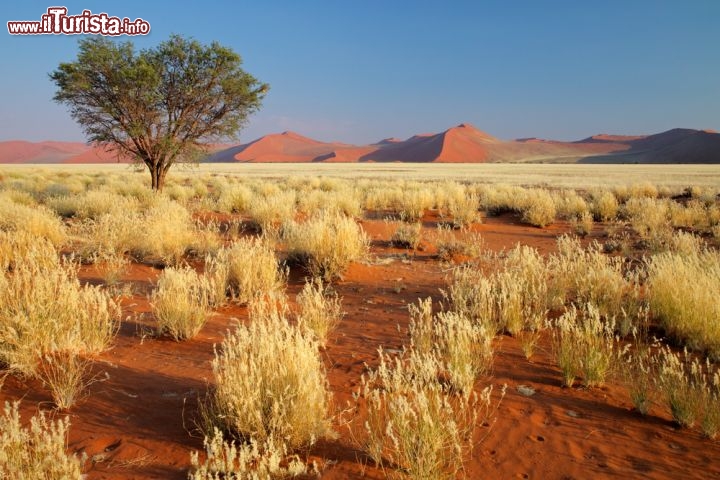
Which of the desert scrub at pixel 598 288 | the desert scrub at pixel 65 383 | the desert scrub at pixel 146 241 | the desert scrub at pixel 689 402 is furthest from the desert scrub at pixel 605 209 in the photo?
the desert scrub at pixel 65 383

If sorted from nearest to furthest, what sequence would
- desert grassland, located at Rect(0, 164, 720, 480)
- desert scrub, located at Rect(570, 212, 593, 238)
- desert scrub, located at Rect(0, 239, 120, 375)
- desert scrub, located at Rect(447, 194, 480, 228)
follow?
1. desert grassland, located at Rect(0, 164, 720, 480)
2. desert scrub, located at Rect(0, 239, 120, 375)
3. desert scrub, located at Rect(570, 212, 593, 238)
4. desert scrub, located at Rect(447, 194, 480, 228)

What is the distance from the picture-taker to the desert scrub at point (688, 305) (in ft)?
14.4

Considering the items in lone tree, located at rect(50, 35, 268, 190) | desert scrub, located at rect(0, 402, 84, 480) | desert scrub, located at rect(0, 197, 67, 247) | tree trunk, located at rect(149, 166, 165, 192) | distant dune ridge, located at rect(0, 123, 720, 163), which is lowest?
desert scrub, located at rect(0, 402, 84, 480)

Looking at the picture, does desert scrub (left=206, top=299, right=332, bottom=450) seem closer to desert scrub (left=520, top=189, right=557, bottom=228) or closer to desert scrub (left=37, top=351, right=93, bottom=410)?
desert scrub (left=37, top=351, right=93, bottom=410)

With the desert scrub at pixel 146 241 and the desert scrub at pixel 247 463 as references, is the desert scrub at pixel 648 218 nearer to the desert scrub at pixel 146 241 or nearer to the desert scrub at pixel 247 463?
the desert scrub at pixel 146 241

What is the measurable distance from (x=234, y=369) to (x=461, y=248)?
6.91 m

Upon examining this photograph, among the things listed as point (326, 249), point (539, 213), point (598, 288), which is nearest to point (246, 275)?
point (326, 249)

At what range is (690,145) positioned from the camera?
376 ft

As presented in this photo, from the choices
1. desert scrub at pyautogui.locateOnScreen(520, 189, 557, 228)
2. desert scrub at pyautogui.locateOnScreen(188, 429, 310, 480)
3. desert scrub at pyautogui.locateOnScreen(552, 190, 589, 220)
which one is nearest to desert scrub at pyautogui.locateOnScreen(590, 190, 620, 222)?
desert scrub at pyautogui.locateOnScreen(552, 190, 589, 220)

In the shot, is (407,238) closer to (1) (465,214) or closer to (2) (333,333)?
(1) (465,214)

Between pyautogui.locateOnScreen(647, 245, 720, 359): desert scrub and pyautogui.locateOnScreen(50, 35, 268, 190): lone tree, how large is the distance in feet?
49.9

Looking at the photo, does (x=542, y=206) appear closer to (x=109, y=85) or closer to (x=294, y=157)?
(x=109, y=85)

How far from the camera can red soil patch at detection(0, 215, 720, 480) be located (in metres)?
2.76

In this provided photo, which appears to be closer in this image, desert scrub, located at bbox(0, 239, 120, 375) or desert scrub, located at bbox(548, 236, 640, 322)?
desert scrub, located at bbox(0, 239, 120, 375)
